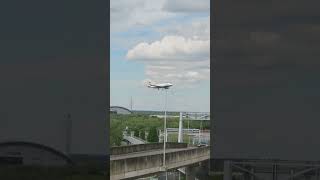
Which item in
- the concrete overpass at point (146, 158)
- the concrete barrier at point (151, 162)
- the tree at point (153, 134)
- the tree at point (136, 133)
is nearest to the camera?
the concrete barrier at point (151, 162)

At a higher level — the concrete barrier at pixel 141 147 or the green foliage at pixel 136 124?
the green foliage at pixel 136 124

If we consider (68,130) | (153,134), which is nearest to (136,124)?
(153,134)

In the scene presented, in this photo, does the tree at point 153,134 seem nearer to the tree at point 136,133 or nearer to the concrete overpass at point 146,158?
the concrete overpass at point 146,158

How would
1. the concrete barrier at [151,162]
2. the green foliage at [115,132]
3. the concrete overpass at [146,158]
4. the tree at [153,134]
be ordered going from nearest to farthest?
the green foliage at [115,132]
the concrete barrier at [151,162]
the concrete overpass at [146,158]
the tree at [153,134]

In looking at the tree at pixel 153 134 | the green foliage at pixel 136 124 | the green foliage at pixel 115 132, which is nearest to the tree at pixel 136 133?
the green foliage at pixel 136 124

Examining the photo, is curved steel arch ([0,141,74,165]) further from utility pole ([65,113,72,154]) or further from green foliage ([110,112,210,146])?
green foliage ([110,112,210,146])

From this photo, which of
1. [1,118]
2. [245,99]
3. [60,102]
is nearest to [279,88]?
[245,99]

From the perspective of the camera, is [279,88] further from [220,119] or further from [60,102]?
[60,102]

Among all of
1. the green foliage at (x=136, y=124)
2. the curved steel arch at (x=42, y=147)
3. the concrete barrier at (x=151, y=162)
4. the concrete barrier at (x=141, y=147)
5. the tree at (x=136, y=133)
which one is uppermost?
the green foliage at (x=136, y=124)

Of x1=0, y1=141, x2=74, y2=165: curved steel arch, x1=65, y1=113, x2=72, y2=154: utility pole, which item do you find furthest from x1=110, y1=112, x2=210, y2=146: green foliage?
x1=0, y1=141, x2=74, y2=165: curved steel arch
